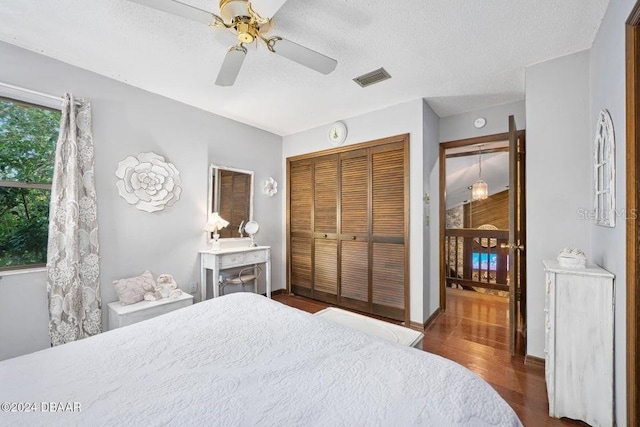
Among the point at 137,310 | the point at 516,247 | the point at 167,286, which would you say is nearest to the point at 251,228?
the point at 167,286

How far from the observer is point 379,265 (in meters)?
3.20

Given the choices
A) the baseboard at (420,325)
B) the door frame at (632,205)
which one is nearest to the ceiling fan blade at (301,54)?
the door frame at (632,205)

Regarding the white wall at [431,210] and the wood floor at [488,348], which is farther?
the white wall at [431,210]

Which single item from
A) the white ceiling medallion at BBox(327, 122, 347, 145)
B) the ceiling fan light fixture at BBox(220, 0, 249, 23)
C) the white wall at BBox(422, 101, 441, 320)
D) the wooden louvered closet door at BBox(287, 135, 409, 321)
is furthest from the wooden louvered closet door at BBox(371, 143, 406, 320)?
the ceiling fan light fixture at BBox(220, 0, 249, 23)

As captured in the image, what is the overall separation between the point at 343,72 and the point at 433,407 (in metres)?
2.43

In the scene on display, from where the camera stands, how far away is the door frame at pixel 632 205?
122 cm

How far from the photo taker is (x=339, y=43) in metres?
1.95

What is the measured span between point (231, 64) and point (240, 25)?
0.33 m

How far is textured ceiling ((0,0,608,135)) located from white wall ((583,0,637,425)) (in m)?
0.25

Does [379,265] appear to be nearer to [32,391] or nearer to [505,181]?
[32,391]

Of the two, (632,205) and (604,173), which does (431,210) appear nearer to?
(604,173)

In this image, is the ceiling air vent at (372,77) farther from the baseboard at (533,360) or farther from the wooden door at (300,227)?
the baseboard at (533,360)

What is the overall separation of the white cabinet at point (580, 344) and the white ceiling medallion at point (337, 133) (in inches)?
99.8

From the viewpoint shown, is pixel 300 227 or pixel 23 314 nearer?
pixel 23 314
